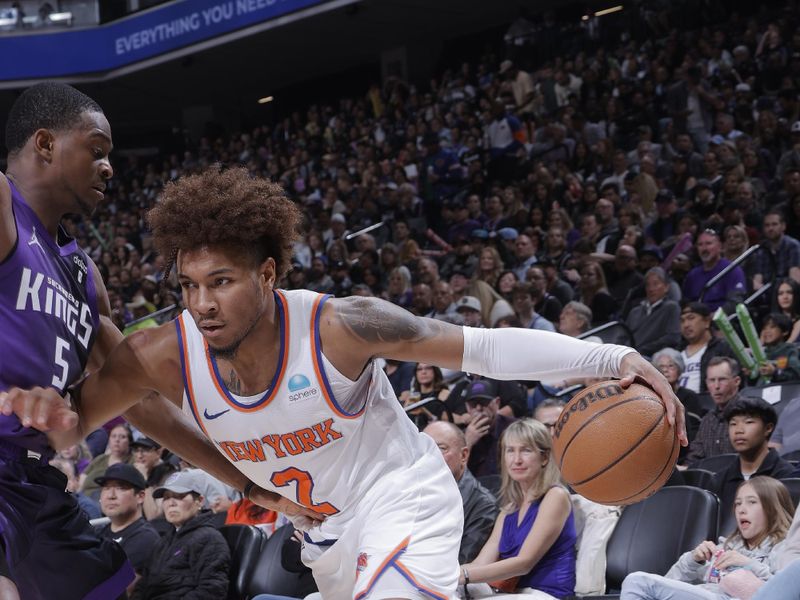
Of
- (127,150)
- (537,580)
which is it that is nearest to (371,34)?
(127,150)

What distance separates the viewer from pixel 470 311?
346 inches

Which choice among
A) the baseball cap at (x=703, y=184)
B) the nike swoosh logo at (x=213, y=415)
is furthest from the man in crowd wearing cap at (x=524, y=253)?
the nike swoosh logo at (x=213, y=415)

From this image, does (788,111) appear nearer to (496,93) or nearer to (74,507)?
(496,93)

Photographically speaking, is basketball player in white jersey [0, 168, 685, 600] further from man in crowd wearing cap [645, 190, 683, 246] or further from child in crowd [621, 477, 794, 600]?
man in crowd wearing cap [645, 190, 683, 246]

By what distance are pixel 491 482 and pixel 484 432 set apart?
53cm

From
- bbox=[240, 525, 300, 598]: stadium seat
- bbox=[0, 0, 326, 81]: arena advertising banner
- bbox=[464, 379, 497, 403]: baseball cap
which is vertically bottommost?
bbox=[240, 525, 300, 598]: stadium seat

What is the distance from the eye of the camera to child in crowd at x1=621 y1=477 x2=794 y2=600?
4348 millimetres

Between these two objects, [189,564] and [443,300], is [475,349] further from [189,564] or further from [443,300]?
[443,300]

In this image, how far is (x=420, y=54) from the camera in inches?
731

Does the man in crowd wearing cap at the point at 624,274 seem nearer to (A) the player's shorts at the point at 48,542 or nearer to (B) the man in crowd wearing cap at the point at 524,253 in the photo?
(B) the man in crowd wearing cap at the point at 524,253

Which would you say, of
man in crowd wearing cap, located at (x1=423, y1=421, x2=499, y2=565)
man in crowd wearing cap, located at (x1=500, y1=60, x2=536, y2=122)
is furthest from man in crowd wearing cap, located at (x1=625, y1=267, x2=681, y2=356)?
man in crowd wearing cap, located at (x1=500, y1=60, x2=536, y2=122)

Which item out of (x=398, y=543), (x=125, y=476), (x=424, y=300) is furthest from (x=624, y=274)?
(x=398, y=543)

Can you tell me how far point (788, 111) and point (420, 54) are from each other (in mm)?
8905

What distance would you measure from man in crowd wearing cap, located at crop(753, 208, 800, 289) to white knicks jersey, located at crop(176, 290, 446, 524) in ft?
19.7
